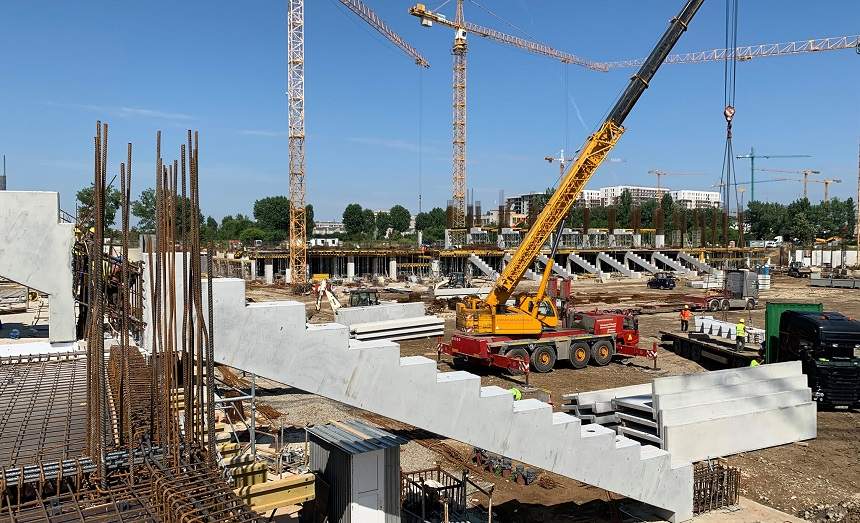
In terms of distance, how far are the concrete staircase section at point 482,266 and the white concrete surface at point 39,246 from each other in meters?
46.2

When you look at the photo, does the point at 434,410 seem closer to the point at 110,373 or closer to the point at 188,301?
the point at 188,301

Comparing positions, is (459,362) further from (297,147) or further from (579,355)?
(297,147)

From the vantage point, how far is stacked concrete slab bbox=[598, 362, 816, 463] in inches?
429

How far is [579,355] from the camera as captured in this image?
20.0 metres

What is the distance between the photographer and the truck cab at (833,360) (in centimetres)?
1457

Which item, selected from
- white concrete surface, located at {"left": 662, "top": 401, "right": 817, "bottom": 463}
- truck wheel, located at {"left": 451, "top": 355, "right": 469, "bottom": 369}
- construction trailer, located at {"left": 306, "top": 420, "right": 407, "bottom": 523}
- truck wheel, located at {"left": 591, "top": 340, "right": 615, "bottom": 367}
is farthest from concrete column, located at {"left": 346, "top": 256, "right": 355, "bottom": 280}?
construction trailer, located at {"left": 306, "top": 420, "right": 407, "bottom": 523}

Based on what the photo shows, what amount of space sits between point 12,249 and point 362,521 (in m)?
8.21

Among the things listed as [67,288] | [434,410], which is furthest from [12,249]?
[434,410]

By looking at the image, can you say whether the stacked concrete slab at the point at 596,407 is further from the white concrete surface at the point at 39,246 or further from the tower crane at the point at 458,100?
the tower crane at the point at 458,100

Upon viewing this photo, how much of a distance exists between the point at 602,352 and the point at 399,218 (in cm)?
12168

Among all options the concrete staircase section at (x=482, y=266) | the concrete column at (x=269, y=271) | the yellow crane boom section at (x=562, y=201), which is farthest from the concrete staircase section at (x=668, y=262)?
the yellow crane boom section at (x=562, y=201)

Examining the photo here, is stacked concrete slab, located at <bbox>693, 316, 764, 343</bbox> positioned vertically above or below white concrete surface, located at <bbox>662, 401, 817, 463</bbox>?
above

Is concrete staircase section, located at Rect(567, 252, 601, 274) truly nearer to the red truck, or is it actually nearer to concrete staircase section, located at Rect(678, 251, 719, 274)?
concrete staircase section, located at Rect(678, 251, 719, 274)

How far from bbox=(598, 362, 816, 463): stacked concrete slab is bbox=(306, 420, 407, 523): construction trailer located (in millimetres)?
5329
